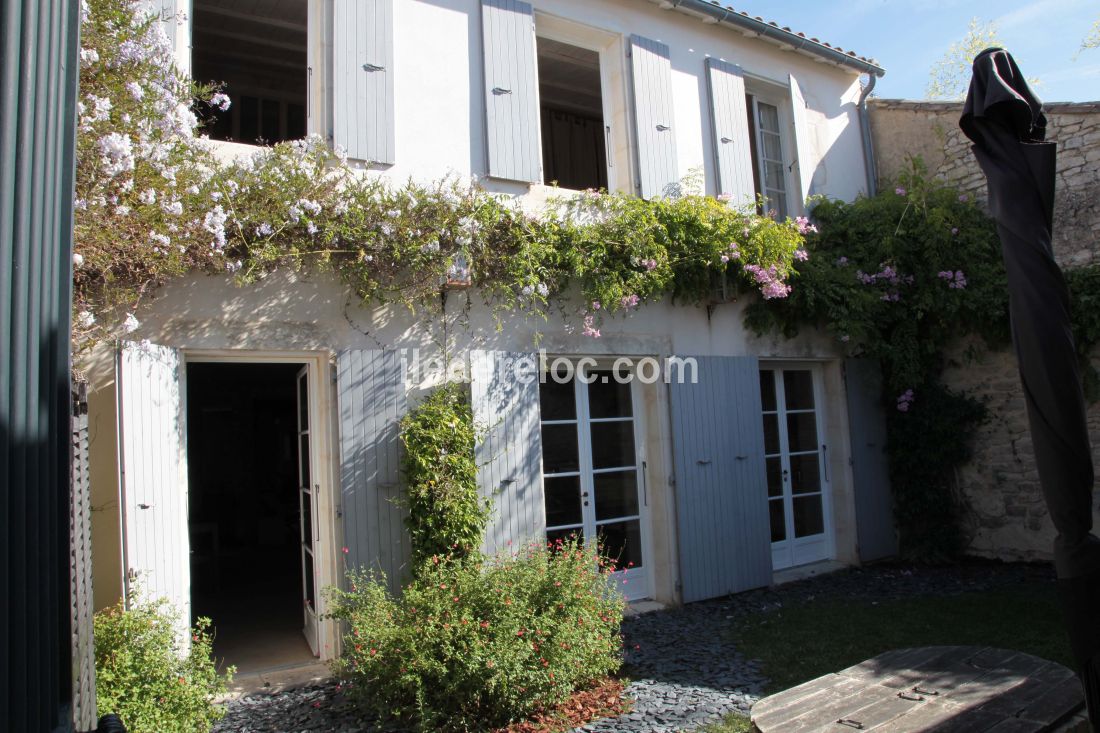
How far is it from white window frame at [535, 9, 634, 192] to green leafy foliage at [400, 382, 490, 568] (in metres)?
2.61

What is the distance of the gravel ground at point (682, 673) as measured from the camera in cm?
388

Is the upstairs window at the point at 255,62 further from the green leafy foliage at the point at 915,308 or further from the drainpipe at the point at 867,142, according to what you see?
the drainpipe at the point at 867,142

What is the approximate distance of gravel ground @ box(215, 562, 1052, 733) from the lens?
388 cm

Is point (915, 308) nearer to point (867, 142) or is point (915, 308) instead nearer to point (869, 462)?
point (869, 462)

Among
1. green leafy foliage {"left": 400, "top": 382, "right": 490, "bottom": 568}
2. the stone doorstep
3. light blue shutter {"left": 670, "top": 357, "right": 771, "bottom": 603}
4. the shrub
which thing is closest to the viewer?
the shrub

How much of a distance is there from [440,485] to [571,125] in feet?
18.2

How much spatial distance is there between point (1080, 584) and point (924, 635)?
11.3 ft

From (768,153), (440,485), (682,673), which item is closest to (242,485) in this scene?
(440,485)

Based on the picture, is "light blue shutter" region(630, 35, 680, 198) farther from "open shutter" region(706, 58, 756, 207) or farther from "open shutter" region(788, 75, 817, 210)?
"open shutter" region(788, 75, 817, 210)

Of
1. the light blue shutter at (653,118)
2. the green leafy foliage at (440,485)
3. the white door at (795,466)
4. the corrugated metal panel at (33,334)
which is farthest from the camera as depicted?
the white door at (795,466)

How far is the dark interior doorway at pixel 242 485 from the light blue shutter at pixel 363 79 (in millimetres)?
3015

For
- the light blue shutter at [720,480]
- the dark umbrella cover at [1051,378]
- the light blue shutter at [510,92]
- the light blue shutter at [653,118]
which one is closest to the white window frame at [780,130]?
the light blue shutter at [653,118]

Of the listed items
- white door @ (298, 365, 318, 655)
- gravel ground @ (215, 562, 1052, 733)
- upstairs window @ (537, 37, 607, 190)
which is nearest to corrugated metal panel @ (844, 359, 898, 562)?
gravel ground @ (215, 562, 1052, 733)

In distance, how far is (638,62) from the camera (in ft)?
21.1
